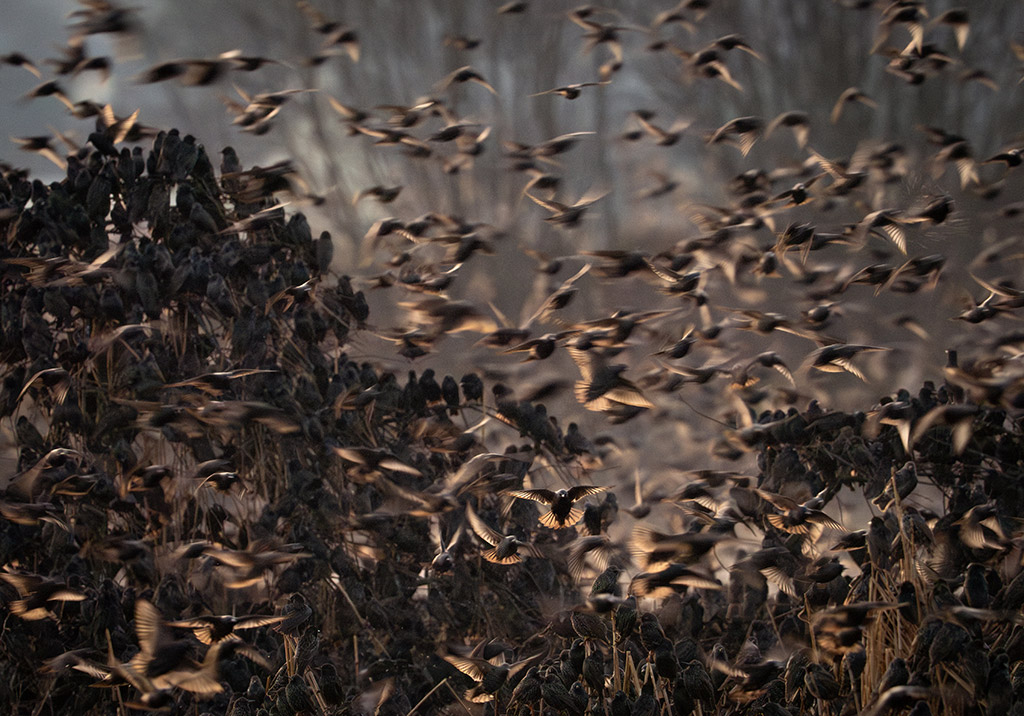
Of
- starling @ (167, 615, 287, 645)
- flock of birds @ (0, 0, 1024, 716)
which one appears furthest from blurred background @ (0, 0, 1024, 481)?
starling @ (167, 615, 287, 645)

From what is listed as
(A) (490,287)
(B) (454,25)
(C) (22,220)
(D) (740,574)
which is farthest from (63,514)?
(B) (454,25)

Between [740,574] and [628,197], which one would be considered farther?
[628,197]

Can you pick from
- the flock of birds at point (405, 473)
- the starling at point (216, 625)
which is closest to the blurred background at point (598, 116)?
the flock of birds at point (405, 473)

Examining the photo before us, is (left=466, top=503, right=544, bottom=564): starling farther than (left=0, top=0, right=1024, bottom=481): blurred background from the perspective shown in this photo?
No

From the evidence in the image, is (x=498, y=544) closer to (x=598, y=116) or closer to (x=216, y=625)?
(x=216, y=625)

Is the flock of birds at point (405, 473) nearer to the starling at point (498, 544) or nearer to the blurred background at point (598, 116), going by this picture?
the starling at point (498, 544)

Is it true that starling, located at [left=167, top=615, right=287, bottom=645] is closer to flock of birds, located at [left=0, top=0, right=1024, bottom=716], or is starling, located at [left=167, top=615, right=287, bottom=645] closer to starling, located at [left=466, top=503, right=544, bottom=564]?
flock of birds, located at [left=0, top=0, right=1024, bottom=716]

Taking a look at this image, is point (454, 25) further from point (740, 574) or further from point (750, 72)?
point (740, 574)

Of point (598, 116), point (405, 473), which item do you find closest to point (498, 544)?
point (405, 473)
